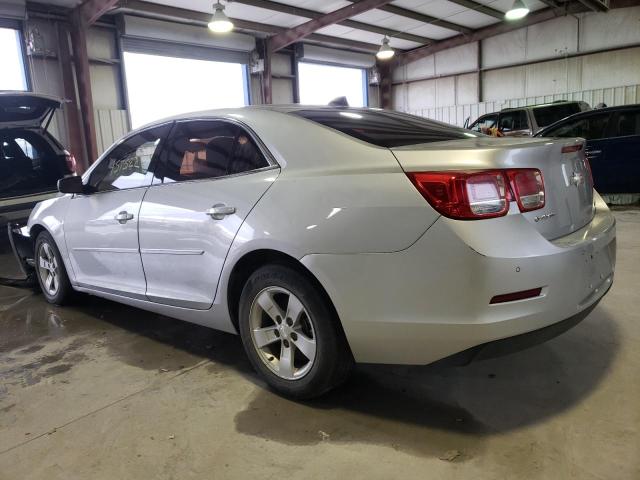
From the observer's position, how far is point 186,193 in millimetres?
2512

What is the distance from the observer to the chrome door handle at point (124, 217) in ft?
9.32

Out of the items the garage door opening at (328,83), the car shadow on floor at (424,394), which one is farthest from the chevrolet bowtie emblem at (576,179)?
the garage door opening at (328,83)

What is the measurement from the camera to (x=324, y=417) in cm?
212

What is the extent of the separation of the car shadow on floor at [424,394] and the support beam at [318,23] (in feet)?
35.7

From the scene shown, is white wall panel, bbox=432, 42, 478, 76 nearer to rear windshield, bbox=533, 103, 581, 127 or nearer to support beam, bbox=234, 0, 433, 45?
support beam, bbox=234, 0, 433, 45

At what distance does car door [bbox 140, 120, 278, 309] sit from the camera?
89.8 inches

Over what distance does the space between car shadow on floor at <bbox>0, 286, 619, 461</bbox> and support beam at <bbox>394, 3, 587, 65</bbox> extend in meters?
14.0

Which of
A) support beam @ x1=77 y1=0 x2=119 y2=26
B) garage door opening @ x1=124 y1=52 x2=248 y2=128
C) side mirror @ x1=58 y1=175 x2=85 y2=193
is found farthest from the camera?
garage door opening @ x1=124 y1=52 x2=248 y2=128

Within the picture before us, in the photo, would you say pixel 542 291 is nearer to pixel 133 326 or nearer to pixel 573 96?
pixel 133 326

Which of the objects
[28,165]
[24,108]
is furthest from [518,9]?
[28,165]

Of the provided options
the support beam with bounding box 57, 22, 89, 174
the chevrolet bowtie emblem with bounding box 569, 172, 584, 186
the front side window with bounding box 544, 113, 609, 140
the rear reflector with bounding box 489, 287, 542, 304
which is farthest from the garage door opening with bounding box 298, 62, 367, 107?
the rear reflector with bounding box 489, 287, 542, 304

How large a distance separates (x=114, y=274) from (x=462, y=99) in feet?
52.9

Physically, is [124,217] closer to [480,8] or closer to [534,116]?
[534,116]

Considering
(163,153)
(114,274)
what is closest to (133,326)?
(114,274)
